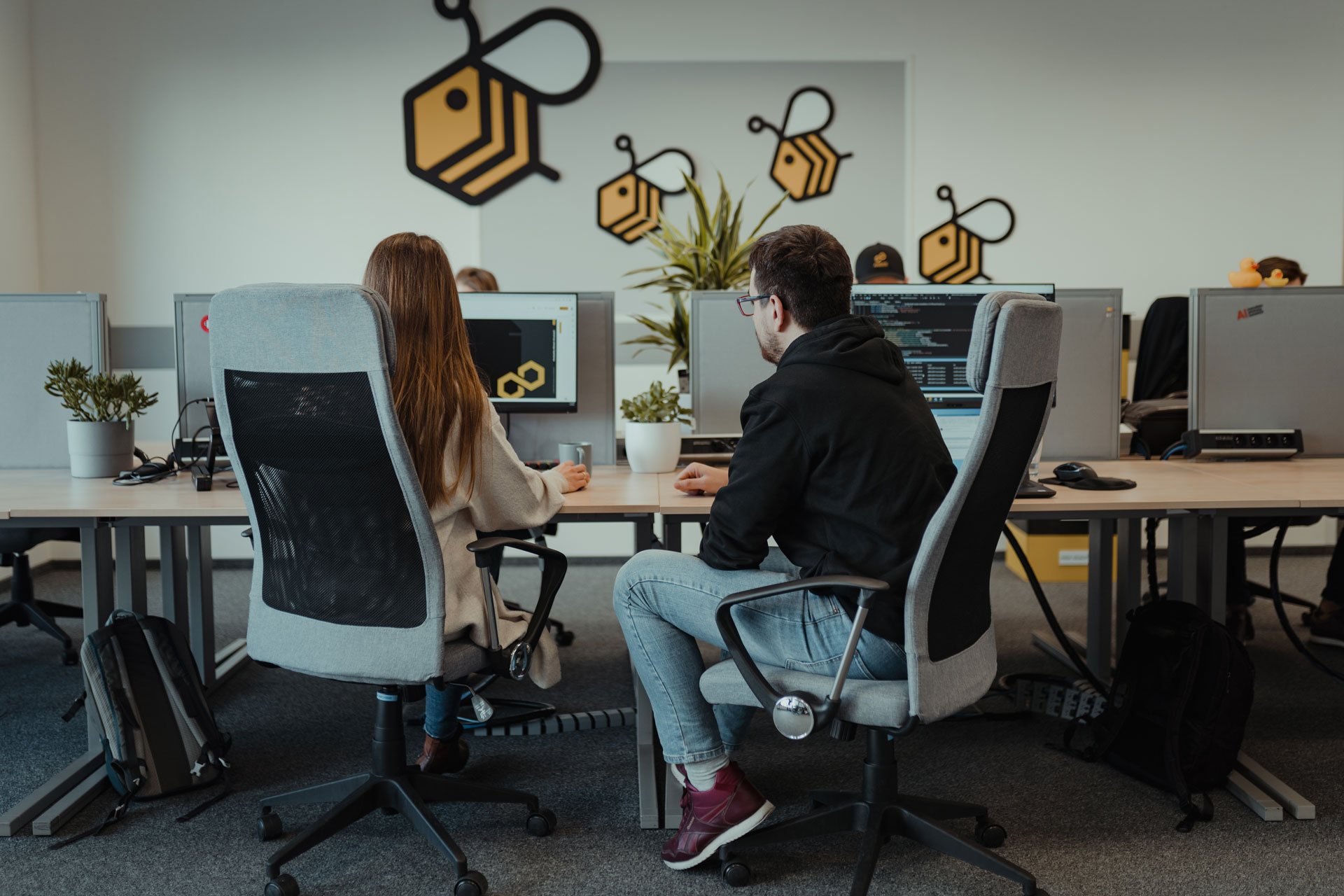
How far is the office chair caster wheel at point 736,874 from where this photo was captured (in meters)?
1.76

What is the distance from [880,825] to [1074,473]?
3.11ft

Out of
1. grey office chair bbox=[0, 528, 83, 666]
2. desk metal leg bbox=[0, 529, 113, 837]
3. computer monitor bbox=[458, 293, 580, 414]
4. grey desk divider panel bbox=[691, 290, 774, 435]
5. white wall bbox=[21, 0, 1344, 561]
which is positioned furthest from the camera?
white wall bbox=[21, 0, 1344, 561]

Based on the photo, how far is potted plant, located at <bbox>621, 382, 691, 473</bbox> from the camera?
244cm

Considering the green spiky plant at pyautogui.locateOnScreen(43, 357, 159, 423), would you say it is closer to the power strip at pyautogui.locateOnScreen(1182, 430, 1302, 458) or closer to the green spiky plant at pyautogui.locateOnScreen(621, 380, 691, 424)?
the green spiky plant at pyautogui.locateOnScreen(621, 380, 691, 424)

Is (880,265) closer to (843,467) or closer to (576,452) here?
(576,452)

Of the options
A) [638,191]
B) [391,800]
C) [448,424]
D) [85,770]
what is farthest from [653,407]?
[638,191]

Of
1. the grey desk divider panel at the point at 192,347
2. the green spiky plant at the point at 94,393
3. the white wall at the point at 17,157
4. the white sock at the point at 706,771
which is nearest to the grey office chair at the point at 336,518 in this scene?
the white sock at the point at 706,771

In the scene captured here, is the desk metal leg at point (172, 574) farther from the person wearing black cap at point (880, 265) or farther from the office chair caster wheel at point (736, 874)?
the person wearing black cap at point (880, 265)

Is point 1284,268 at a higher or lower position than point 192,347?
higher

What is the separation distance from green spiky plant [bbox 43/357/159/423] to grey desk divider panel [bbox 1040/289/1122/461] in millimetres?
2343

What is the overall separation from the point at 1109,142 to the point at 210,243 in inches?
156

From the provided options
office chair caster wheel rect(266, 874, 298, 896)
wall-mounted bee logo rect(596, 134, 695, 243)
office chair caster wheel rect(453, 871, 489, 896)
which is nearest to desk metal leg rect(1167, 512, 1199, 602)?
office chair caster wheel rect(453, 871, 489, 896)

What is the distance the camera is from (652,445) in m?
2.45

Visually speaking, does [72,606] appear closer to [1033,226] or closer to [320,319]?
[320,319]
